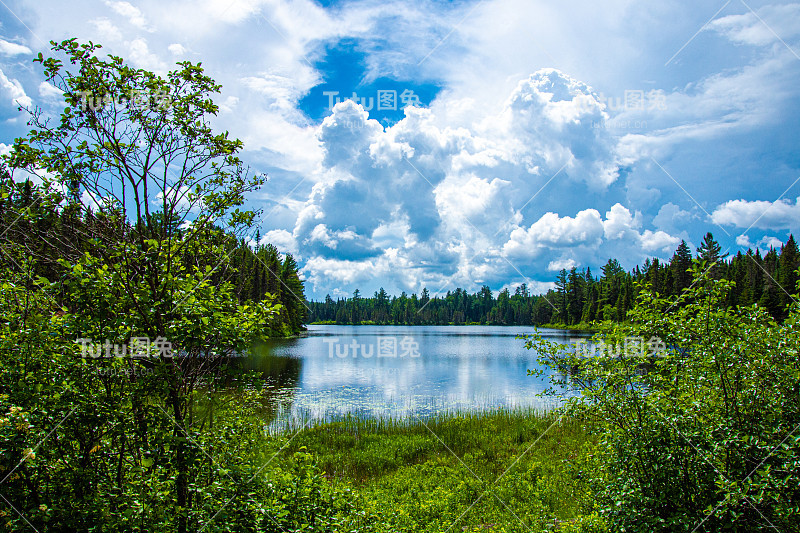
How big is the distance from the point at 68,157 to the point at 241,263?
204 cm

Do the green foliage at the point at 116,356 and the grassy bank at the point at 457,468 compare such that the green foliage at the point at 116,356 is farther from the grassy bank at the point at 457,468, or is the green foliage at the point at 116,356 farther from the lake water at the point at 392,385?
the lake water at the point at 392,385

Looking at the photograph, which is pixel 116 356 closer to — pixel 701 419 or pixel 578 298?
pixel 701 419

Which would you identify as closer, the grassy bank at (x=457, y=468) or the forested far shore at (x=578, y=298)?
the grassy bank at (x=457, y=468)

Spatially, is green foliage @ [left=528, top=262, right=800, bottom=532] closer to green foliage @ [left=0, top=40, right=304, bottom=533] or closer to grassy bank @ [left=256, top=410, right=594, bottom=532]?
grassy bank @ [left=256, top=410, right=594, bottom=532]

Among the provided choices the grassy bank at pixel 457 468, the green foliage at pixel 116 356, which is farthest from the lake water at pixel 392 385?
the green foliage at pixel 116 356

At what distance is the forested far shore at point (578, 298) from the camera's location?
60.2 metres

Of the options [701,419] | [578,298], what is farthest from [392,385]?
[578,298]

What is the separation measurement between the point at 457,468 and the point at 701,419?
24.9 ft

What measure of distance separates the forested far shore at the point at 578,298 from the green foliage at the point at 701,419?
0.87 meters

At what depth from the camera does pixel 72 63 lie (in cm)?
402

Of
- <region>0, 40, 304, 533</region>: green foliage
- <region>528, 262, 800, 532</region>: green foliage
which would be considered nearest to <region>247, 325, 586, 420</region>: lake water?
<region>528, 262, 800, 532</region>: green foliage

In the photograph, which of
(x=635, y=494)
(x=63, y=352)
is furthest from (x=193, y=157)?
(x=635, y=494)

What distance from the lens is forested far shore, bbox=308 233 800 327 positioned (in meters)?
60.2

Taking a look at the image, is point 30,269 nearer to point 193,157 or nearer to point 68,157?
point 68,157
